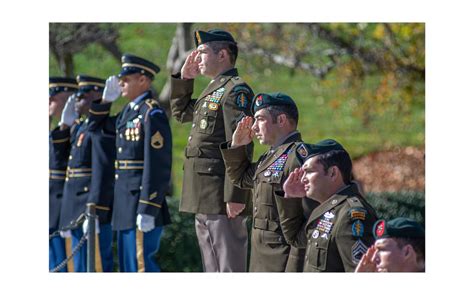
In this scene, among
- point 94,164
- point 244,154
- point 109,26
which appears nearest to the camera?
point 244,154

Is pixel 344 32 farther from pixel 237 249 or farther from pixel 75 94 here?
pixel 237 249

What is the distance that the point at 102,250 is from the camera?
32.4 ft


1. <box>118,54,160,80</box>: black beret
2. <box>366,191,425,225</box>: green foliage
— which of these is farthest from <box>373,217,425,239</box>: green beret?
<box>366,191,425,225</box>: green foliage

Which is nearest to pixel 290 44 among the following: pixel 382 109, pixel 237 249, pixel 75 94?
pixel 382 109

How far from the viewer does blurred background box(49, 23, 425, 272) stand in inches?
547

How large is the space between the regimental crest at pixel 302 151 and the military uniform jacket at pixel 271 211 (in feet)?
0.18

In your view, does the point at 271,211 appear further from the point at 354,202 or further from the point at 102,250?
the point at 102,250

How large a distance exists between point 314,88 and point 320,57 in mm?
393

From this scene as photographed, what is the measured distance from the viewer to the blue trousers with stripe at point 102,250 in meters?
9.86

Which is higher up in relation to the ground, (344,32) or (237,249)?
(344,32)

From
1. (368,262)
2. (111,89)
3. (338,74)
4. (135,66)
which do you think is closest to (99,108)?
(111,89)

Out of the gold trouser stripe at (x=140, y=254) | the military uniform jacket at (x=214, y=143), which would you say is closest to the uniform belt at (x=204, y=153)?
the military uniform jacket at (x=214, y=143)

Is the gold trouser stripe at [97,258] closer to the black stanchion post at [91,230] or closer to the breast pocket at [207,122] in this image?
the black stanchion post at [91,230]

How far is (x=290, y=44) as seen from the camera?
47.4ft
